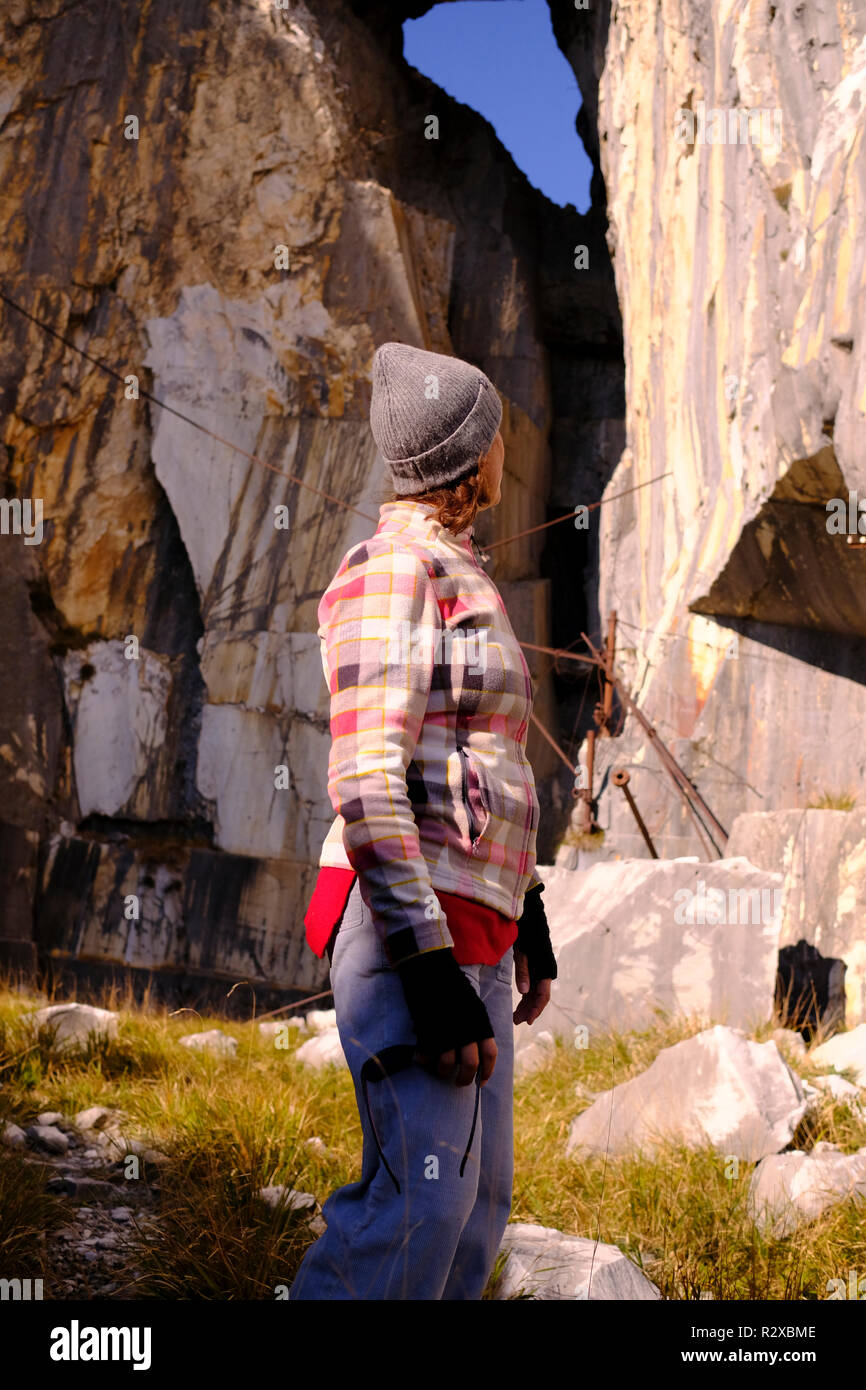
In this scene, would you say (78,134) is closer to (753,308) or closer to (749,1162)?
(753,308)

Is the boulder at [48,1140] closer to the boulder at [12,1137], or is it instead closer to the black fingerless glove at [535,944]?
the boulder at [12,1137]

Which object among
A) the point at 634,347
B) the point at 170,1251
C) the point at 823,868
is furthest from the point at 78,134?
the point at 170,1251

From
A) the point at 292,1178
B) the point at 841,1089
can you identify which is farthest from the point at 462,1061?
the point at 841,1089

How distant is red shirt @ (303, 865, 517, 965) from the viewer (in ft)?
4.95

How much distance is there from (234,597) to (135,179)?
411cm

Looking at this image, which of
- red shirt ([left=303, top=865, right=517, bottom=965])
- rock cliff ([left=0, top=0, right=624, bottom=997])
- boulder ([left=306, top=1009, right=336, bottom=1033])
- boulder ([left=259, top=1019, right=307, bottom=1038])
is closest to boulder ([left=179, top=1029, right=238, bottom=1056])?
boulder ([left=259, top=1019, right=307, bottom=1038])

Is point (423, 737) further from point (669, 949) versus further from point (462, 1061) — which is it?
point (669, 949)

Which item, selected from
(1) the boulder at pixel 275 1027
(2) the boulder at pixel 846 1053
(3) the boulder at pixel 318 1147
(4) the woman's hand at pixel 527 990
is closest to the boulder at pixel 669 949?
(2) the boulder at pixel 846 1053

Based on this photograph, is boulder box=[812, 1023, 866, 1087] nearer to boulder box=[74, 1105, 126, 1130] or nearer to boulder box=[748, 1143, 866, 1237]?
boulder box=[748, 1143, 866, 1237]

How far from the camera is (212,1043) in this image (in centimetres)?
491

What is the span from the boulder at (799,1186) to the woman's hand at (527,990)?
1294mm

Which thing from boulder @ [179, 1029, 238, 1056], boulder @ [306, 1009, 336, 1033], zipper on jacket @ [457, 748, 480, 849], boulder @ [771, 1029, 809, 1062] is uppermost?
zipper on jacket @ [457, 748, 480, 849]

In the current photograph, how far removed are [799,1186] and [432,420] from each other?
2.28m

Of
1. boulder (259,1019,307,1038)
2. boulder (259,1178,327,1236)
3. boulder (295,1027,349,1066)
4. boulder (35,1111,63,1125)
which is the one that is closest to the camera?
boulder (259,1178,327,1236)
